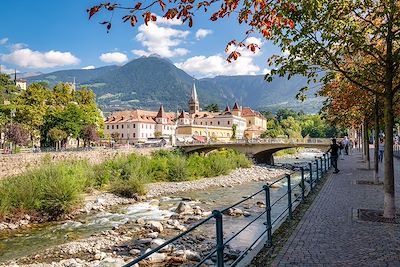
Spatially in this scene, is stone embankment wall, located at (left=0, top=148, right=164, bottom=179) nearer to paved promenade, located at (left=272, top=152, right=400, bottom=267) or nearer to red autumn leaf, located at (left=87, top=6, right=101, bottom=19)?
paved promenade, located at (left=272, top=152, right=400, bottom=267)

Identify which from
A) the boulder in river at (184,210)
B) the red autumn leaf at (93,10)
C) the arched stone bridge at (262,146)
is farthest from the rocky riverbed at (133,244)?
the arched stone bridge at (262,146)

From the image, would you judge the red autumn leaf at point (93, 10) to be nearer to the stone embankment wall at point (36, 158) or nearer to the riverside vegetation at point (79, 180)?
the riverside vegetation at point (79, 180)

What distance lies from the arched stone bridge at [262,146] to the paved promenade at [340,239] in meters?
38.7

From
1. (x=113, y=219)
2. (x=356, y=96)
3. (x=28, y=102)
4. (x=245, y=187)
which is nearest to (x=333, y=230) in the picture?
(x=356, y=96)

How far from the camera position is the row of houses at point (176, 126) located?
3957 inches

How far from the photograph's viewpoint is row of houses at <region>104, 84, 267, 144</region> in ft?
330

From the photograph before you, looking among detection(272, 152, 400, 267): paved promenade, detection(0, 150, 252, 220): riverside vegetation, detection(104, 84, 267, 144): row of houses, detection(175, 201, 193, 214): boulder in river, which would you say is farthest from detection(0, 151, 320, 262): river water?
detection(104, 84, 267, 144): row of houses

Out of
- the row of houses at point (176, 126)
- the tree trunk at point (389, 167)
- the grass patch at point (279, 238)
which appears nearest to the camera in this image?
the grass patch at point (279, 238)

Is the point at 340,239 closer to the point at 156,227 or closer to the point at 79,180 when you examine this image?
the point at 156,227

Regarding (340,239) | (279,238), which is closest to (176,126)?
(279,238)

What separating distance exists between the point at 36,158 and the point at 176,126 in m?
73.9

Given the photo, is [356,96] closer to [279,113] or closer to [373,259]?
[373,259]

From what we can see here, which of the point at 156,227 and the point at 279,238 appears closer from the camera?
the point at 279,238

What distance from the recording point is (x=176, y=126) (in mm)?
105875
